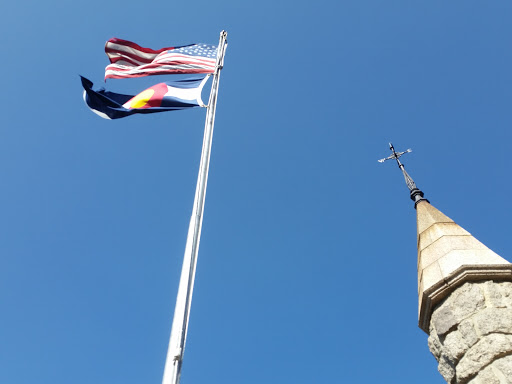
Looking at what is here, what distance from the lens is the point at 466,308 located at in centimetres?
459

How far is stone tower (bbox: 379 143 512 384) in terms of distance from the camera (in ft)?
13.4

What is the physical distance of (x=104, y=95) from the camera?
24.8ft

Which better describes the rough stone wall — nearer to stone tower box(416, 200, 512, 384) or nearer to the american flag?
stone tower box(416, 200, 512, 384)

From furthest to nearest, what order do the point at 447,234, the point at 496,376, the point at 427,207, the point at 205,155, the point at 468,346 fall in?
the point at 427,207
the point at 205,155
the point at 447,234
the point at 468,346
the point at 496,376

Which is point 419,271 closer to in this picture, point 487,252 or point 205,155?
point 487,252

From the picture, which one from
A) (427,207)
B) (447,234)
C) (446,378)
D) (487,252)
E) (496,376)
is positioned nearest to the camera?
(496,376)

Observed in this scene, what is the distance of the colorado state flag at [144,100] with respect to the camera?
721cm

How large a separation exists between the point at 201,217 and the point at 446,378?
137 inches

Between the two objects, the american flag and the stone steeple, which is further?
the american flag

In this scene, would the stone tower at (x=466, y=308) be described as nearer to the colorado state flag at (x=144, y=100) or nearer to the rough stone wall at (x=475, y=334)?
the rough stone wall at (x=475, y=334)

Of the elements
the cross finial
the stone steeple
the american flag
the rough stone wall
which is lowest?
the rough stone wall

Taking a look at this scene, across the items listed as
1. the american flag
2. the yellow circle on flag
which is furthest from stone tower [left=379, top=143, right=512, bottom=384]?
the american flag

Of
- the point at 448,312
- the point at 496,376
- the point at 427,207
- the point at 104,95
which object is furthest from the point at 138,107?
the point at 496,376

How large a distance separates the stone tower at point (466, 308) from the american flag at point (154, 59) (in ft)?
18.3
